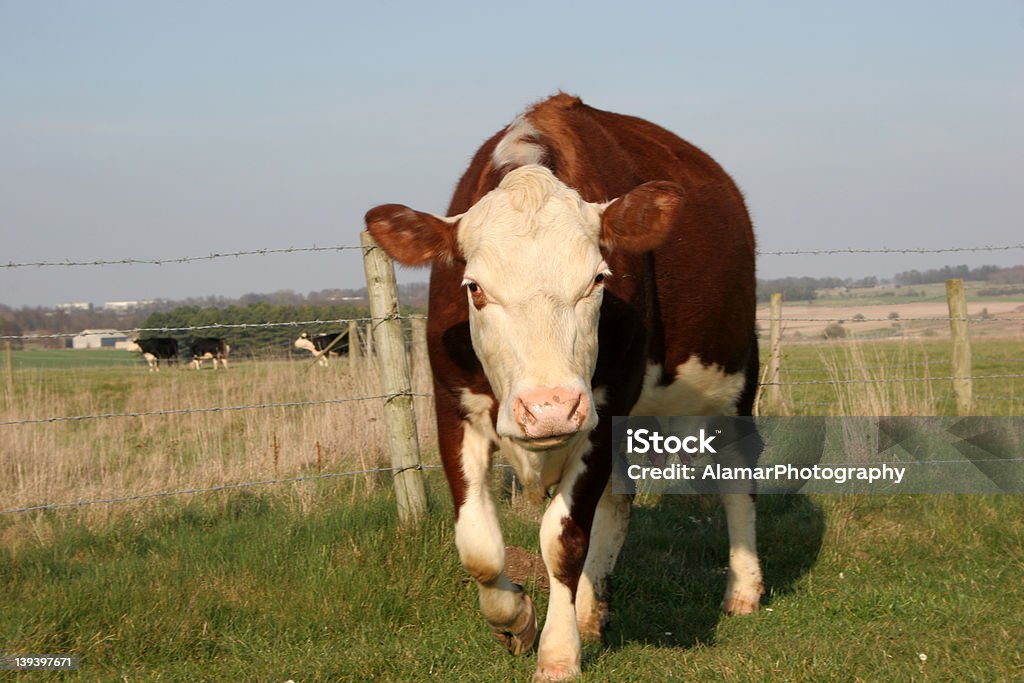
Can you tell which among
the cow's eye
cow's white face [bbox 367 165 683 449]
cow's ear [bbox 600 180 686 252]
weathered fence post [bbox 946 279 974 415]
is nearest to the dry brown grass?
cow's white face [bbox 367 165 683 449]

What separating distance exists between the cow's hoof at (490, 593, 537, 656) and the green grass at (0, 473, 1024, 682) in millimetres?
95

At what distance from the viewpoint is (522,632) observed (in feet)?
14.8

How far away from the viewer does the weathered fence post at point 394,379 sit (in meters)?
6.22

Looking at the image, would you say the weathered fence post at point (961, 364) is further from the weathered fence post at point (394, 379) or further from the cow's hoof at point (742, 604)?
the weathered fence post at point (394, 379)

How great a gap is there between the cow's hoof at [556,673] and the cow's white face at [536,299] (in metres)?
1.11

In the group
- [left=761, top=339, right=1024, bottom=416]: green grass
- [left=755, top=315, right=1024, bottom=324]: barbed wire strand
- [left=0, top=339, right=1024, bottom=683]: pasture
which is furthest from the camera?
[left=761, top=339, right=1024, bottom=416]: green grass

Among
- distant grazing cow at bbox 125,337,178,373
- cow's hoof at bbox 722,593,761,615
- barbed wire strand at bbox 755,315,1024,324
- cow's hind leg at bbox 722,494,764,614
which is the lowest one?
distant grazing cow at bbox 125,337,178,373

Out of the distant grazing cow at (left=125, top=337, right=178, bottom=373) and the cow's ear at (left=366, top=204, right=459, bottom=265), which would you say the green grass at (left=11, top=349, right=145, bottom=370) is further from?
the distant grazing cow at (left=125, top=337, right=178, bottom=373)

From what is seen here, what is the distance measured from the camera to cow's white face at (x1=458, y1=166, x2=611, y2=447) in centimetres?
352

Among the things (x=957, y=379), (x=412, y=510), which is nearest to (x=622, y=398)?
(x=412, y=510)

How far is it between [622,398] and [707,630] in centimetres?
147

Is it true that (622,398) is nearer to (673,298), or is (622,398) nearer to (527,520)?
(673,298)

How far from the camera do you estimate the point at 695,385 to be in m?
6.02

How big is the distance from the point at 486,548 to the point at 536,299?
3.88ft
